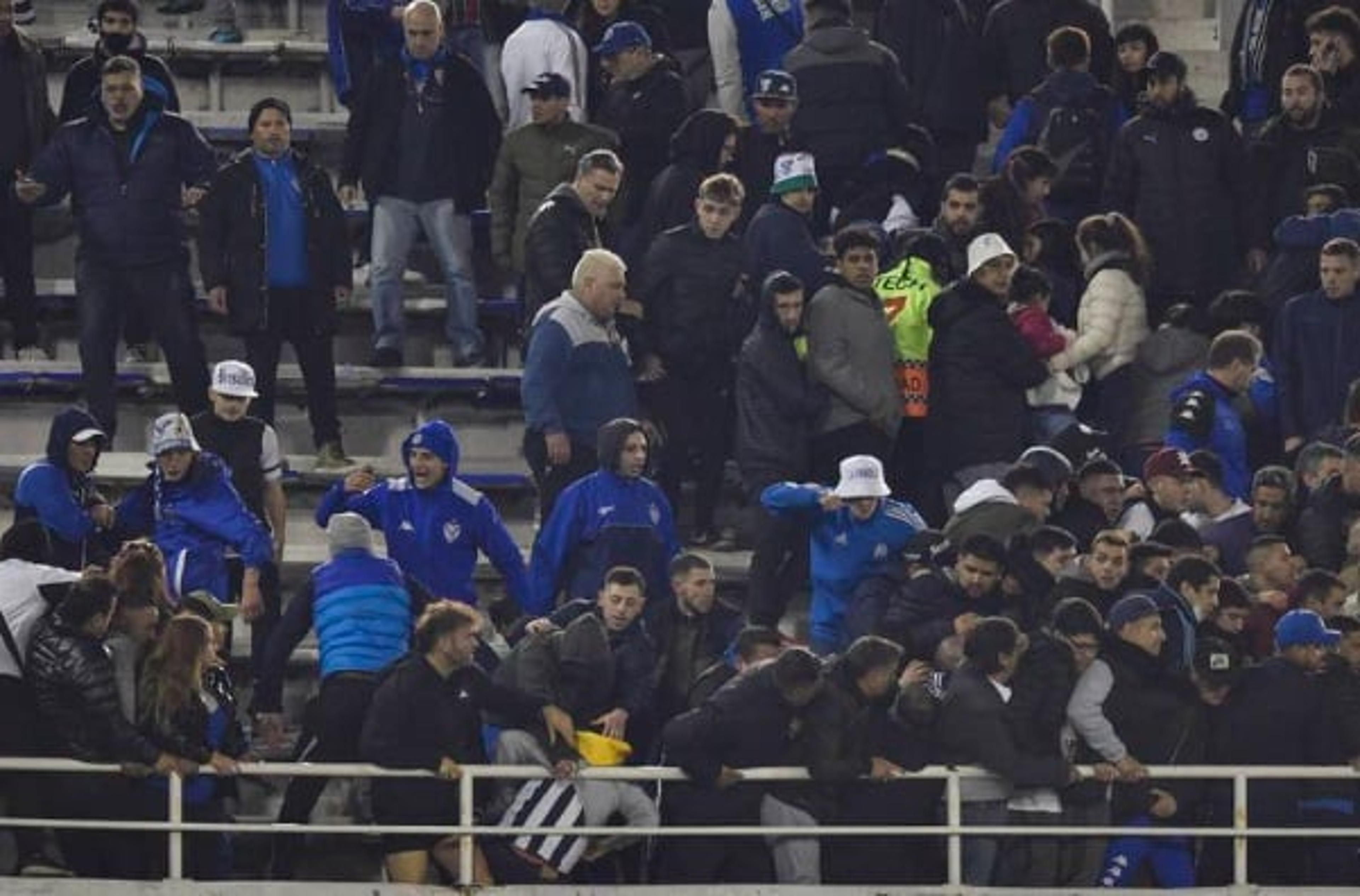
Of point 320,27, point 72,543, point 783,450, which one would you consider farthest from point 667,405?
point 320,27

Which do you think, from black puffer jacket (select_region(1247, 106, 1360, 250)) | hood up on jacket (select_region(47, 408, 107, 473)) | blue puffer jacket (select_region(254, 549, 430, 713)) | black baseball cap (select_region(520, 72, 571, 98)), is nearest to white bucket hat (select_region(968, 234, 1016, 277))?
black puffer jacket (select_region(1247, 106, 1360, 250))

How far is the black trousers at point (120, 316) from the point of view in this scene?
2878 centimetres

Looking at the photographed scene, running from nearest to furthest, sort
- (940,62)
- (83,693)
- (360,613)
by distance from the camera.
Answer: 1. (83,693)
2. (360,613)
3. (940,62)

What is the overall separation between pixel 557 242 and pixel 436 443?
2204mm

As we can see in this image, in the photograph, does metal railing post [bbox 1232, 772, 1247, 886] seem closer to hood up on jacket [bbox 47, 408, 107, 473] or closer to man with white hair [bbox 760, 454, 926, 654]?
man with white hair [bbox 760, 454, 926, 654]

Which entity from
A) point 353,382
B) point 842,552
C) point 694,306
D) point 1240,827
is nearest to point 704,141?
point 694,306

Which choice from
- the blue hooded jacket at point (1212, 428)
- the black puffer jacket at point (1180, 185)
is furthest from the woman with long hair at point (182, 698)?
the black puffer jacket at point (1180, 185)

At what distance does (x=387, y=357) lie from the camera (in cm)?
2980

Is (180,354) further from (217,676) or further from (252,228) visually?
(217,676)

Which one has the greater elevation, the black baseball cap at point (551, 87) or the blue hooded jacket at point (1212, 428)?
the black baseball cap at point (551, 87)

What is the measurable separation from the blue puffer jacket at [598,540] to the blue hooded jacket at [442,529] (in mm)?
120

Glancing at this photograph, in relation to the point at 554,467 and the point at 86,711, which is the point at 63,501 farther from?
the point at 554,467

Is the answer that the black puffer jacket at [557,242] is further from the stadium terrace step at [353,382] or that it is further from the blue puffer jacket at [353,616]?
the blue puffer jacket at [353,616]

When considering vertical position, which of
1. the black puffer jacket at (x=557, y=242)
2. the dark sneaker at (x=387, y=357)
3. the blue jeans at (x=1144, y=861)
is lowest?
the blue jeans at (x=1144, y=861)
